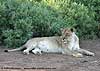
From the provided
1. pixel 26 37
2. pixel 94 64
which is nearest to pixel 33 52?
pixel 26 37

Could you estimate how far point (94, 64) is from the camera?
815cm

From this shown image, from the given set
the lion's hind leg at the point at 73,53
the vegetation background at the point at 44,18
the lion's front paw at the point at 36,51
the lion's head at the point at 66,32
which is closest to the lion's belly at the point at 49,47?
the lion's front paw at the point at 36,51

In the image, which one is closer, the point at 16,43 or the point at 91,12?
the point at 16,43

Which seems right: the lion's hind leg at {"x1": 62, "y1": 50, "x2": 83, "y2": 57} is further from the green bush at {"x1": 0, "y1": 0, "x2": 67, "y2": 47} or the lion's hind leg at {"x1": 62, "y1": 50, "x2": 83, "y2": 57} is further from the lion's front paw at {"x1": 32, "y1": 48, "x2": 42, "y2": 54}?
the green bush at {"x1": 0, "y1": 0, "x2": 67, "y2": 47}

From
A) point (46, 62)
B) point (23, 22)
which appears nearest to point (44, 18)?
point (23, 22)

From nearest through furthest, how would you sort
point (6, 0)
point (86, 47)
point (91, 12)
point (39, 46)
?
point (39, 46) → point (86, 47) → point (6, 0) → point (91, 12)

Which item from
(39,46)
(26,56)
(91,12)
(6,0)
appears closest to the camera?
(26,56)

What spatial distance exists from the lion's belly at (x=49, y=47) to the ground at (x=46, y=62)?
336 mm

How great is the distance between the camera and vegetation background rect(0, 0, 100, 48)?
10133mm

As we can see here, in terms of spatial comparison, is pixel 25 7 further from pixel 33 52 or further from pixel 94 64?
pixel 94 64

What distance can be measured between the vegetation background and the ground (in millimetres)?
895

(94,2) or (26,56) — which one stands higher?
(94,2)

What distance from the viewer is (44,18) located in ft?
35.1

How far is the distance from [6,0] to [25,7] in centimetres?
81
